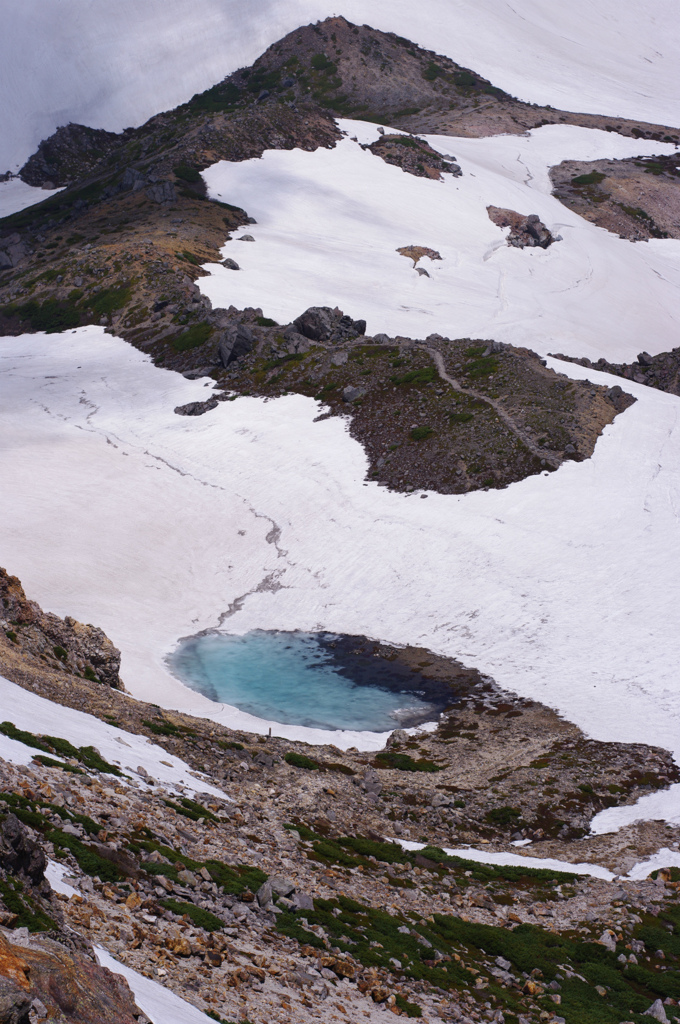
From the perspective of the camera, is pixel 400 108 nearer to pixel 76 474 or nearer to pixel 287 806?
pixel 76 474

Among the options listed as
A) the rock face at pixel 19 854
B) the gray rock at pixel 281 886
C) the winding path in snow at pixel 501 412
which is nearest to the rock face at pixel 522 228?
the winding path in snow at pixel 501 412

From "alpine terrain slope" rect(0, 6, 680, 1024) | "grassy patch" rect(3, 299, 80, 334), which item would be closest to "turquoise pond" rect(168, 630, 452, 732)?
"alpine terrain slope" rect(0, 6, 680, 1024)

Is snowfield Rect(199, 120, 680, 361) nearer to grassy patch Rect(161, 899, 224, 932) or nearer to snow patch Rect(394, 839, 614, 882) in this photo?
snow patch Rect(394, 839, 614, 882)

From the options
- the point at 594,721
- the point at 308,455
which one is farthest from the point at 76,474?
the point at 594,721

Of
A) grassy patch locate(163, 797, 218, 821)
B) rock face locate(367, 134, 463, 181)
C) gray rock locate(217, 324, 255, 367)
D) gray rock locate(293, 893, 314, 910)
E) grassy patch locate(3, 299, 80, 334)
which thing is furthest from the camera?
rock face locate(367, 134, 463, 181)

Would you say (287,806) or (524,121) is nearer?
(287,806)

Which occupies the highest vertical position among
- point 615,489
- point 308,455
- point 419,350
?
point 419,350

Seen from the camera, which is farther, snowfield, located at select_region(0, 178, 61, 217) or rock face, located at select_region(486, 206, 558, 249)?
snowfield, located at select_region(0, 178, 61, 217)
